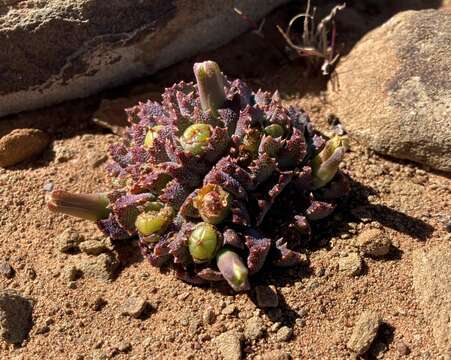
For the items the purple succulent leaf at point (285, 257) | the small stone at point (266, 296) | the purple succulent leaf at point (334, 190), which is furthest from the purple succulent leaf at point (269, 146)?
the small stone at point (266, 296)

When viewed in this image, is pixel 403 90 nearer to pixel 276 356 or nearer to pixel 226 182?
pixel 226 182

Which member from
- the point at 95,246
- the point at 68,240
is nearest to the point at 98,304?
the point at 95,246

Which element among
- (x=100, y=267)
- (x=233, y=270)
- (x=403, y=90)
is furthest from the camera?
(x=403, y=90)

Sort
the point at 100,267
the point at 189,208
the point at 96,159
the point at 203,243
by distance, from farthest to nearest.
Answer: the point at 96,159
the point at 100,267
the point at 189,208
the point at 203,243

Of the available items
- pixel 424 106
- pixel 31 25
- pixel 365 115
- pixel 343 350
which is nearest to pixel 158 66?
pixel 31 25

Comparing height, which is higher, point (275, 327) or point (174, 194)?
point (174, 194)

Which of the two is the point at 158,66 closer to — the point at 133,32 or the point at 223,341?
the point at 133,32

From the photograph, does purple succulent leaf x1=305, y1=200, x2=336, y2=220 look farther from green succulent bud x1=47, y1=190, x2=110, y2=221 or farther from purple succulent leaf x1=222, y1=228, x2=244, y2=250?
green succulent bud x1=47, y1=190, x2=110, y2=221
